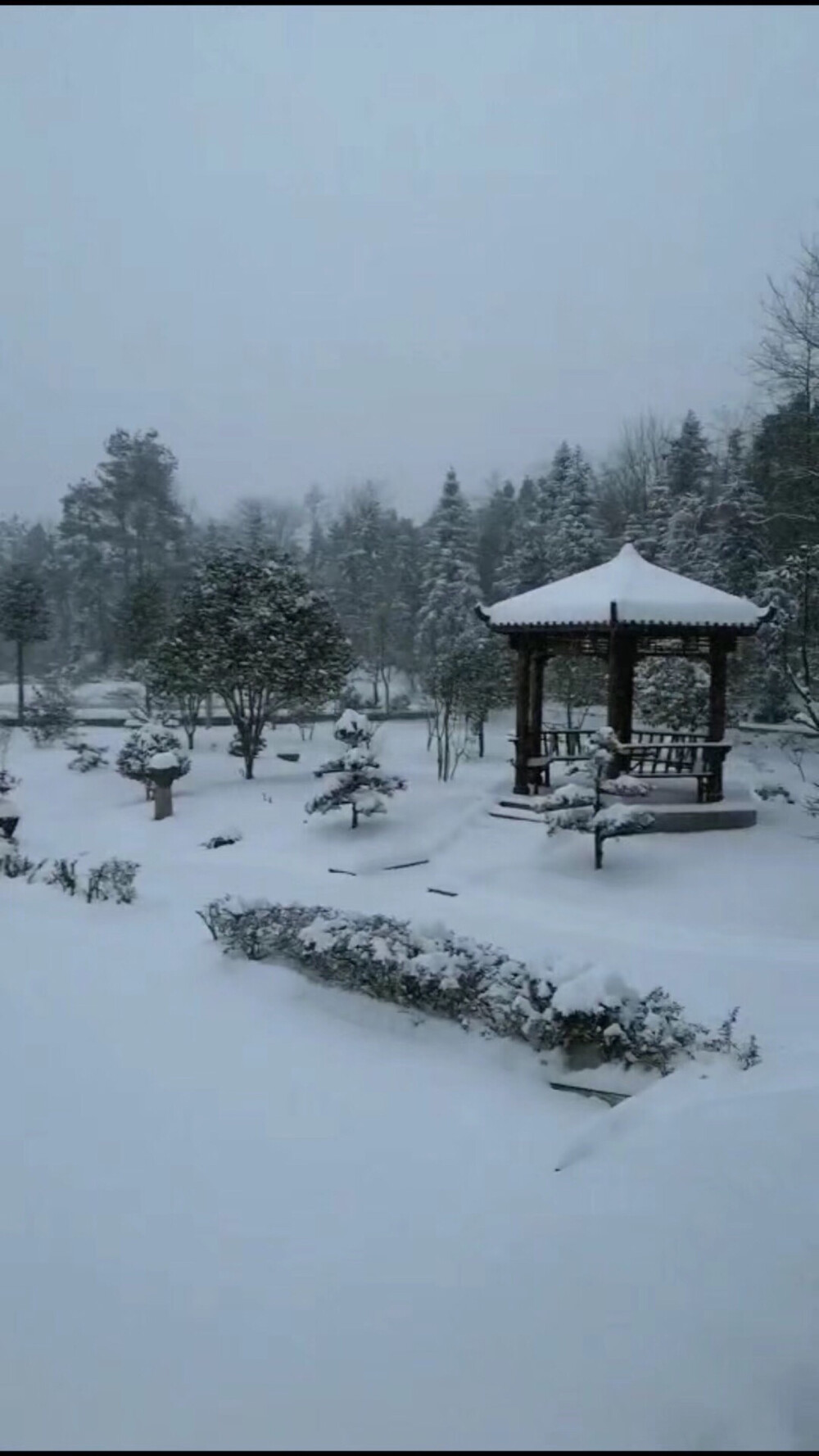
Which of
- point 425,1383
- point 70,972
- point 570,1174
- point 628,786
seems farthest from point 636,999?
point 628,786

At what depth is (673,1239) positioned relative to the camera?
304 centimetres

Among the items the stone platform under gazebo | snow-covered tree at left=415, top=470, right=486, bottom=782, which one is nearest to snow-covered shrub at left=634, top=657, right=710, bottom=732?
the stone platform under gazebo

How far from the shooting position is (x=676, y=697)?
1767 cm

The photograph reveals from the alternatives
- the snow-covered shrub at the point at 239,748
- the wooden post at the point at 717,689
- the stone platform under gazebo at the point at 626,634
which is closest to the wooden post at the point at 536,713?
the stone platform under gazebo at the point at 626,634

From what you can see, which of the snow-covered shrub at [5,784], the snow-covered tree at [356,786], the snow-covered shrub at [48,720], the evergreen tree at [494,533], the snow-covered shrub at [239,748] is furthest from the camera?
the evergreen tree at [494,533]

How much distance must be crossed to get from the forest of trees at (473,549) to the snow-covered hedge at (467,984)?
6.08 metres

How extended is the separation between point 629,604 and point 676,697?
23.1ft

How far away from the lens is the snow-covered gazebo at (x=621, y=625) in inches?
447

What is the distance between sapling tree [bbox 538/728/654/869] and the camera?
928cm

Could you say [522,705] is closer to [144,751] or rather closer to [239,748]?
[144,751]

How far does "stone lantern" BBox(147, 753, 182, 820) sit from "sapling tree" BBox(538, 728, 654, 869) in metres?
5.90

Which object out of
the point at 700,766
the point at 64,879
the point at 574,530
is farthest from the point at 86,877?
the point at 574,530

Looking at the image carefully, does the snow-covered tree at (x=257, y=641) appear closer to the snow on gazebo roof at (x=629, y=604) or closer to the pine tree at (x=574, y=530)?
the snow on gazebo roof at (x=629, y=604)

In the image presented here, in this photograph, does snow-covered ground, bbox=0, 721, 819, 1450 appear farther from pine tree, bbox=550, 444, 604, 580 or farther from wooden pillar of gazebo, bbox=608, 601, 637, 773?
pine tree, bbox=550, 444, 604, 580
